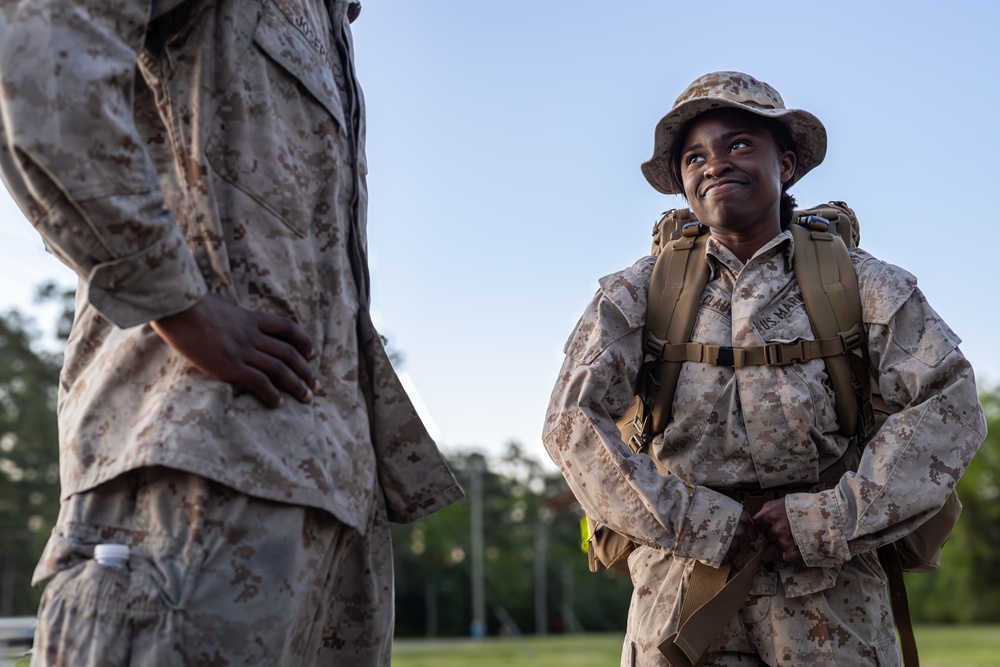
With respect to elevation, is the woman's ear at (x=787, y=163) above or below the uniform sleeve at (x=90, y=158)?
above

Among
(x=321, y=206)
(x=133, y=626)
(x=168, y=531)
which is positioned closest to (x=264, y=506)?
(x=168, y=531)

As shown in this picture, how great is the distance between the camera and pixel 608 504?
11.8 ft

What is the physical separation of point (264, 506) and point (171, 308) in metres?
0.41

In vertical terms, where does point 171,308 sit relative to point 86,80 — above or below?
below

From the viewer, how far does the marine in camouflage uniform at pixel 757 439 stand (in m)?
3.49

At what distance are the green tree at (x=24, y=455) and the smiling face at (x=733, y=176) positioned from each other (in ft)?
153

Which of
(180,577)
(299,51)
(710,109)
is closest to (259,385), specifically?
(180,577)

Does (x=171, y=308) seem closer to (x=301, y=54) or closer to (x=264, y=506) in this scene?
(x=264, y=506)

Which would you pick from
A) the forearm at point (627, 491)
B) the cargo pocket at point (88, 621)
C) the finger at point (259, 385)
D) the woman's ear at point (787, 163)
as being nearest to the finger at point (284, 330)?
the finger at point (259, 385)

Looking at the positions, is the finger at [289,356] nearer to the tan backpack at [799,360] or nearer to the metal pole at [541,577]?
the tan backpack at [799,360]

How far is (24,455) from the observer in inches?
1889

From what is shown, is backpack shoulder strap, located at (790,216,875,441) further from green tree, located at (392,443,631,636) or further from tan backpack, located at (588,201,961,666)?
green tree, located at (392,443,631,636)

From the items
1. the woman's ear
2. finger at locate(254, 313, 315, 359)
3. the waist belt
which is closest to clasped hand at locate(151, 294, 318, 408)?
finger at locate(254, 313, 315, 359)

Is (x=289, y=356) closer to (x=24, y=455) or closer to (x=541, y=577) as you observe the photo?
(x=24, y=455)
